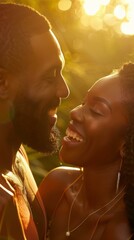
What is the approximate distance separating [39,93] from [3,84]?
0.27 m

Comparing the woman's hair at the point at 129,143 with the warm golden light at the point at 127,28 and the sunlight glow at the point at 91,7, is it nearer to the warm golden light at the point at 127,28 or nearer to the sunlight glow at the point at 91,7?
the warm golden light at the point at 127,28

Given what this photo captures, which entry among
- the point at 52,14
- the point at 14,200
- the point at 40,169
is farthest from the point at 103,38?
the point at 14,200

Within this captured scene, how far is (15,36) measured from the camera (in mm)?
4078

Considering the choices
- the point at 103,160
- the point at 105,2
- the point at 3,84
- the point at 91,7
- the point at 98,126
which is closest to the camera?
the point at 3,84

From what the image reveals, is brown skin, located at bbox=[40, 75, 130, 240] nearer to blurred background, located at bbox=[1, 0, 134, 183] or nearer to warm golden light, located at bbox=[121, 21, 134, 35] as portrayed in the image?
blurred background, located at bbox=[1, 0, 134, 183]

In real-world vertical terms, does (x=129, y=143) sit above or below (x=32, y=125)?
below

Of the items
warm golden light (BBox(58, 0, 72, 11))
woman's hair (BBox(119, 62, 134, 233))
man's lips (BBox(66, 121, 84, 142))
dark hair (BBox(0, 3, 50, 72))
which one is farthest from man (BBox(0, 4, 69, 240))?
warm golden light (BBox(58, 0, 72, 11))

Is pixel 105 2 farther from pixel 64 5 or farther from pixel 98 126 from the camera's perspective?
pixel 98 126

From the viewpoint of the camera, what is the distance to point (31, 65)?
4.14 meters

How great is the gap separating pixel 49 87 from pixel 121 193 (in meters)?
0.92

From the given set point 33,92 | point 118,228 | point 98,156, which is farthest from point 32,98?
point 118,228

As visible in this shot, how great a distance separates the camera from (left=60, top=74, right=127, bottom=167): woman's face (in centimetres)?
432

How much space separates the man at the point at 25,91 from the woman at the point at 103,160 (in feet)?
0.72

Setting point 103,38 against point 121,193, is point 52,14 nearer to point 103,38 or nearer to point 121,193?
point 103,38
